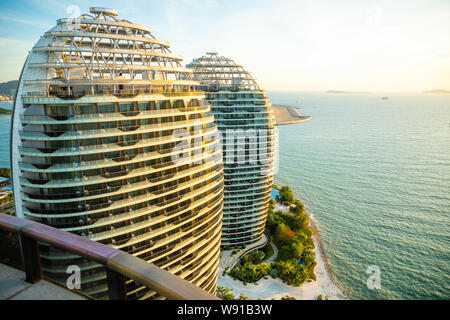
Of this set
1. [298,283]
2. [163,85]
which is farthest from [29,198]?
[298,283]

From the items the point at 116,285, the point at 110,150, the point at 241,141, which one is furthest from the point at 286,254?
the point at 116,285

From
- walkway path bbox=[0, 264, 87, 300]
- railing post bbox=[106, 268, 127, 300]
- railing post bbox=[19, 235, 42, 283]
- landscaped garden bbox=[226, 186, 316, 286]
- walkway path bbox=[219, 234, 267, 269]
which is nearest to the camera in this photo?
railing post bbox=[106, 268, 127, 300]

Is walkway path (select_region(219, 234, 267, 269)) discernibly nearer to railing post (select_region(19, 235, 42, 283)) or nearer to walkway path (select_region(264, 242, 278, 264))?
walkway path (select_region(264, 242, 278, 264))

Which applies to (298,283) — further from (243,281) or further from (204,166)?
(204,166)

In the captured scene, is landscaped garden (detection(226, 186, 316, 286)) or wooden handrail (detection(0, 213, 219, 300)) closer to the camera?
wooden handrail (detection(0, 213, 219, 300))

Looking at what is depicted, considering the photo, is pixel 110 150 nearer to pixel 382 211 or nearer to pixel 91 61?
pixel 91 61

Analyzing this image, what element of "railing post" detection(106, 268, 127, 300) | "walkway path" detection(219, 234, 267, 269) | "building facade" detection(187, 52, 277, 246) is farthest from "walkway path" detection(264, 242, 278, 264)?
"railing post" detection(106, 268, 127, 300)

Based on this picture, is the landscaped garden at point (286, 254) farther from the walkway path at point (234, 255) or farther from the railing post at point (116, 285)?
the railing post at point (116, 285)

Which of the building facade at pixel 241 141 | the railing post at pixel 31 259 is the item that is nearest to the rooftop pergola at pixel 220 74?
the building facade at pixel 241 141
